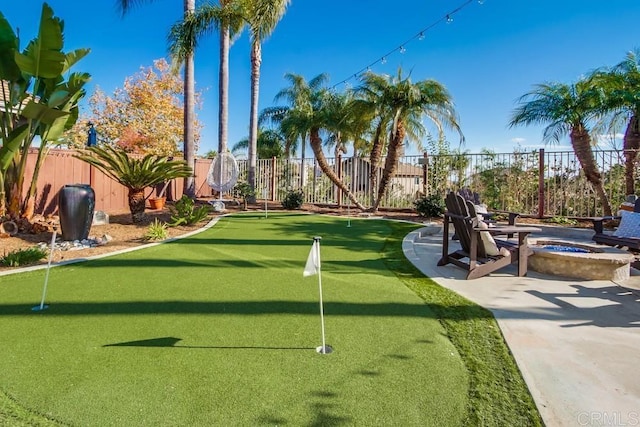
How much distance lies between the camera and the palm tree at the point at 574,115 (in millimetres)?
10281

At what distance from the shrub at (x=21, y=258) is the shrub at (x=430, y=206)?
9359 millimetres

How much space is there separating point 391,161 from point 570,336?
31.6 ft

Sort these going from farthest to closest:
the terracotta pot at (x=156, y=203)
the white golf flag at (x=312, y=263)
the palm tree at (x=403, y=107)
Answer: the terracotta pot at (x=156, y=203) → the palm tree at (x=403, y=107) → the white golf flag at (x=312, y=263)

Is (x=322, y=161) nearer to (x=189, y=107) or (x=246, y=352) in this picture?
(x=189, y=107)

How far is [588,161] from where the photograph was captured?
1037 cm

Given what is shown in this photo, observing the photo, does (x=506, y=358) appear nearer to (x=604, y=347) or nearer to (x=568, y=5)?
(x=604, y=347)

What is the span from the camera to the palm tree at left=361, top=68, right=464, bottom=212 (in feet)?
38.0

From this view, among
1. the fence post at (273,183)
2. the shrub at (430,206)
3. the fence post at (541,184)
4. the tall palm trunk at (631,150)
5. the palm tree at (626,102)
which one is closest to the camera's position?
the palm tree at (626,102)

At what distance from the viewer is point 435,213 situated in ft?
37.8

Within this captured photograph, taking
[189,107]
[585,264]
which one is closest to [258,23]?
[189,107]

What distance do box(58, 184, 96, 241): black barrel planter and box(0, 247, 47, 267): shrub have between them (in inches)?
51.4

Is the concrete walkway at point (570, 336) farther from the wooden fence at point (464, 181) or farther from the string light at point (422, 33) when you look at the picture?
the string light at point (422, 33)

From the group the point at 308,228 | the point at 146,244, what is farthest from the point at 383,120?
the point at 146,244

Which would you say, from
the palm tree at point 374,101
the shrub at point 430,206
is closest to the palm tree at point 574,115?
the shrub at point 430,206
